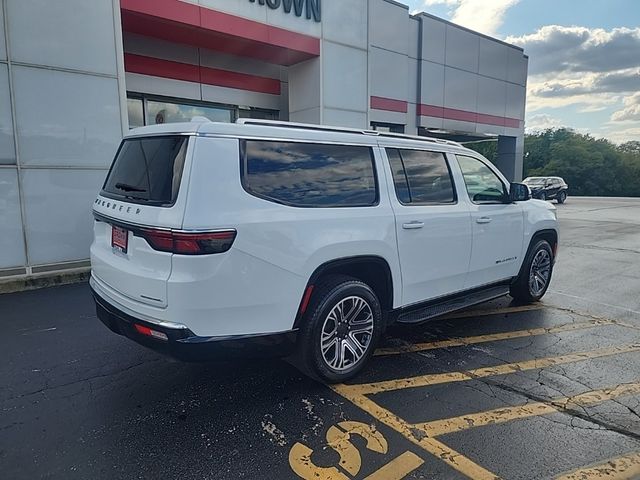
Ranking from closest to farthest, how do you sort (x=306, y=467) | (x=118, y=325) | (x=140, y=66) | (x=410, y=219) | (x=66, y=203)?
1. (x=306, y=467)
2. (x=118, y=325)
3. (x=410, y=219)
4. (x=66, y=203)
5. (x=140, y=66)

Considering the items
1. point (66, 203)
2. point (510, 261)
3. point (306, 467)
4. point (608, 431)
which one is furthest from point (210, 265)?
point (66, 203)

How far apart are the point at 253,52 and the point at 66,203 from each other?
17.7 ft

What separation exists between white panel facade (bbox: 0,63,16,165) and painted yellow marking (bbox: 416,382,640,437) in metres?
7.07

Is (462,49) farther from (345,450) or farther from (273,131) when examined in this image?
(345,450)

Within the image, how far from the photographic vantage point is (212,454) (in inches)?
109

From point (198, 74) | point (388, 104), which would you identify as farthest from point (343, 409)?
point (388, 104)

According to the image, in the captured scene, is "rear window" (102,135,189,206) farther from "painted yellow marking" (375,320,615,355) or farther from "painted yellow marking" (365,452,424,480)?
"painted yellow marking" (375,320,615,355)

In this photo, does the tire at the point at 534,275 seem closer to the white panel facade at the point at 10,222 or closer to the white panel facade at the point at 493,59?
the white panel facade at the point at 10,222

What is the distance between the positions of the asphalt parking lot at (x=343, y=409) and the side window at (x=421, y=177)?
147cm

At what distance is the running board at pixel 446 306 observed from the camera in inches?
165

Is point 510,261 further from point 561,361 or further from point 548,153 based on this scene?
point 548,153

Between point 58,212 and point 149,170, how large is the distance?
5.19 meters

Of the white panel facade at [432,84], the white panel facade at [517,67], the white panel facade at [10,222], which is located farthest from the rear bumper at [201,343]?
the white panel facade at [517,67]

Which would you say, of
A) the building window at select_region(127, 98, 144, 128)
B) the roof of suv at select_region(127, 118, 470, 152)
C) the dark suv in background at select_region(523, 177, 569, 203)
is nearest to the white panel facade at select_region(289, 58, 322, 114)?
the building window at select_region(127, 98, 144, 128)
